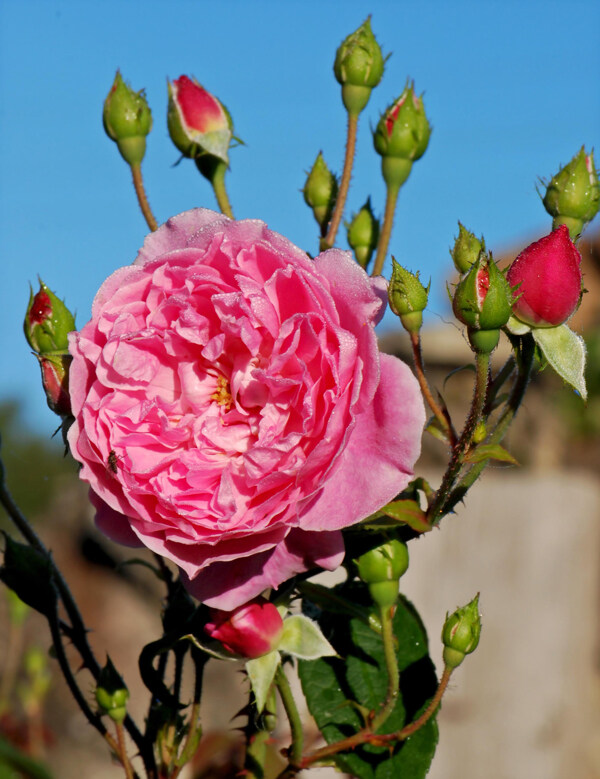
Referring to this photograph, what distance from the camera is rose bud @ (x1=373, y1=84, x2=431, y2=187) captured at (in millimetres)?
985

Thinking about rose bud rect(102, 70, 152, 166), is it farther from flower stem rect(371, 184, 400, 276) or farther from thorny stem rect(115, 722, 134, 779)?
thorny stem rect(115, 722, 134, 779)

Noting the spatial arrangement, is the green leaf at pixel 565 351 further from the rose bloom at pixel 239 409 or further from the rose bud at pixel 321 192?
the rose bud at pixel 321 192

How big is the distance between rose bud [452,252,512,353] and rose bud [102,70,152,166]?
0.47 m

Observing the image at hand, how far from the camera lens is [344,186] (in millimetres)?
978

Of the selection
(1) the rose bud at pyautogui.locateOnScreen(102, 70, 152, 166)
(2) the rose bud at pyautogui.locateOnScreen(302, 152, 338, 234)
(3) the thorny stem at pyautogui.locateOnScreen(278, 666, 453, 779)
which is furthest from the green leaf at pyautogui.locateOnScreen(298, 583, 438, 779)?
(1) the rose bud at pyautogui.locateOnScreen(102, 70, 152, 166)

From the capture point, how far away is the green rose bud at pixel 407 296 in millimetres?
759

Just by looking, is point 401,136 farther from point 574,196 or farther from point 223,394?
point 223,394

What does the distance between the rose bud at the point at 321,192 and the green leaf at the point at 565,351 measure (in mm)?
368

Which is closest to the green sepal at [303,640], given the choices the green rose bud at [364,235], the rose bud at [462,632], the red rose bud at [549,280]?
the rose bud at [462,632]

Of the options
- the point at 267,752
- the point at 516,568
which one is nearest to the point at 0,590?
the point at 516,568

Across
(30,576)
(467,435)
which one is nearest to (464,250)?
(467,435)

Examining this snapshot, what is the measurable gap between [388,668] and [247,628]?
14 cm

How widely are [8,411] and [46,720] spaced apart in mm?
5533

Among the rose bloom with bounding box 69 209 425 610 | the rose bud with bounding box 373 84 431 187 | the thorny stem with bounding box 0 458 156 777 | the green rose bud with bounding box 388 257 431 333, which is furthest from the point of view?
the rose bud with bounding box 373 84 431 187
